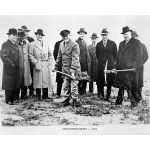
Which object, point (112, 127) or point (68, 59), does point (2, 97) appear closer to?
point (68, 59)

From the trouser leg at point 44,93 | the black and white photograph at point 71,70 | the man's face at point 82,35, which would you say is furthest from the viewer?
the trouser leg at point 44,93

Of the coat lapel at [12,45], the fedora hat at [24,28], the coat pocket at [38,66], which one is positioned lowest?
the coat pocket at [38,66]

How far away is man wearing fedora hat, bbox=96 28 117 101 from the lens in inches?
412

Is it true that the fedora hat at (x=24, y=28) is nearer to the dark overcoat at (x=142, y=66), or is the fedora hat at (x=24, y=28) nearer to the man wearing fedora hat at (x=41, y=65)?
the man wearing fedora hat at (x=41, y=65)

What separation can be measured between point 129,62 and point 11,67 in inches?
109

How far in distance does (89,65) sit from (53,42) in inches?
47.2

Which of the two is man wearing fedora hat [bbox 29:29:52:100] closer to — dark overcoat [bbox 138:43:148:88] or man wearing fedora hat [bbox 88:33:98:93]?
man wearing fedora hat [bbox 88:33:98:93]

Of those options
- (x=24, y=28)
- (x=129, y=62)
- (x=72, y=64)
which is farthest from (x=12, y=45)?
(x=129, y=62)

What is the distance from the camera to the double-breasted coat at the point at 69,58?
391 inches

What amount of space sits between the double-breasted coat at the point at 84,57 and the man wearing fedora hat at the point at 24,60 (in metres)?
1.30

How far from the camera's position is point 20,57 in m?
10.3

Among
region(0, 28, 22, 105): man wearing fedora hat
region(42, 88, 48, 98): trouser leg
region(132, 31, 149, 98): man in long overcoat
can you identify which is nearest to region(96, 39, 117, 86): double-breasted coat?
region(132, 31, 149, 98): man in long overcoat

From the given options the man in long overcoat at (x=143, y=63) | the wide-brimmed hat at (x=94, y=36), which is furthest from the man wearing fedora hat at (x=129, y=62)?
the wide-brimmed hat at (x=94, y=36)

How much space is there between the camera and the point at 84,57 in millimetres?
10844
